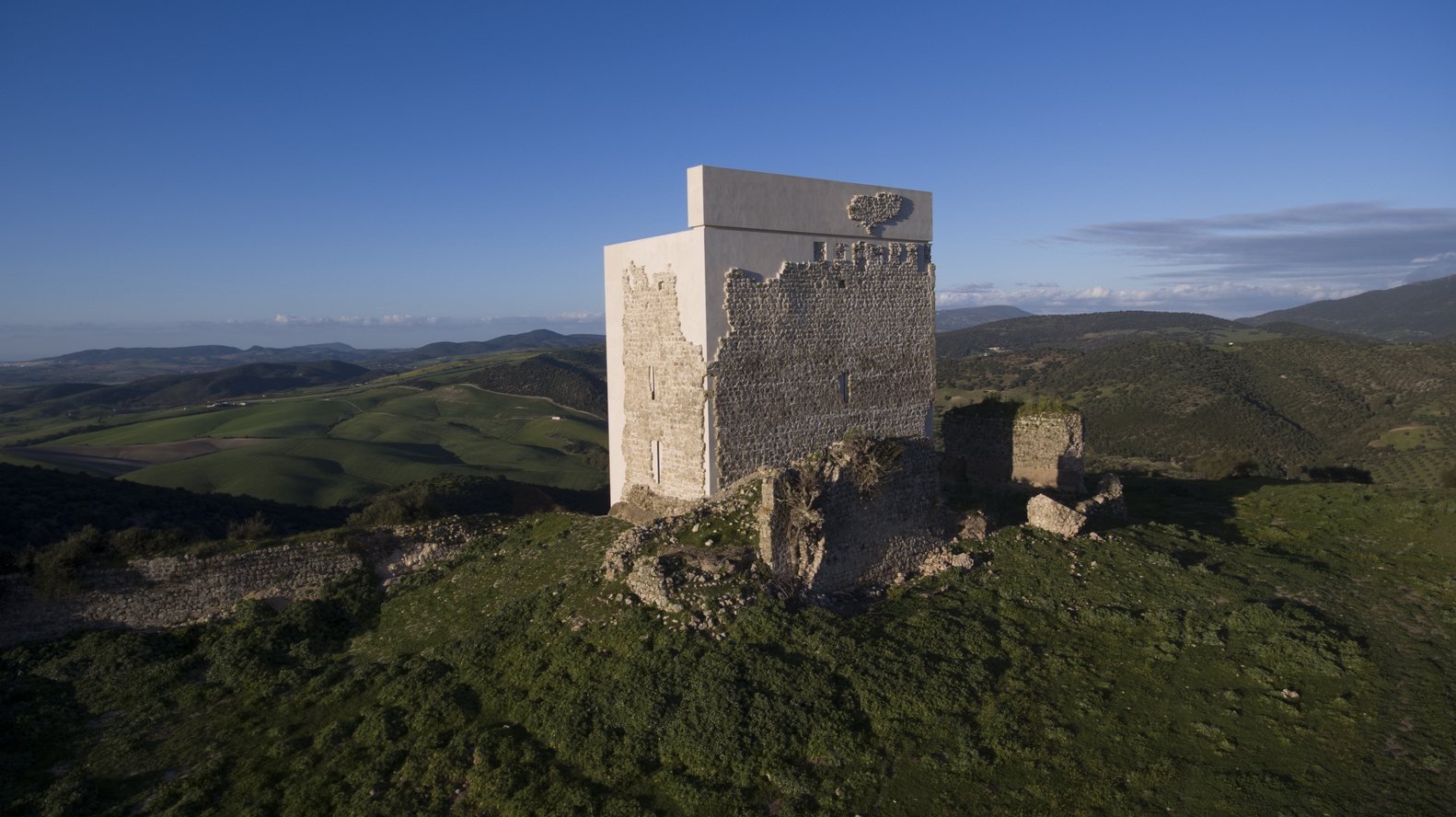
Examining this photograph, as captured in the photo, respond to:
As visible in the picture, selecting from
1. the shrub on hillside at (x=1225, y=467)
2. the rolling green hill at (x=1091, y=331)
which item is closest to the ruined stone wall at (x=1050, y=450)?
the shrub on hillside at (x=1225, y=467)

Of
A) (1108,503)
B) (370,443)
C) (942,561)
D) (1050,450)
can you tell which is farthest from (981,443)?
(370,443)

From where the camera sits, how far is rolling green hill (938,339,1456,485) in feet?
151

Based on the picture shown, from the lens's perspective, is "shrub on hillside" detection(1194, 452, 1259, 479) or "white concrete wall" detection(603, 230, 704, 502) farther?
"shrub on hillside" detection(1194, 452, 1259, 479)

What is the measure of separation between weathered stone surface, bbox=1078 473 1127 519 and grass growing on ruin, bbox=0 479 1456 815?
3239 mm

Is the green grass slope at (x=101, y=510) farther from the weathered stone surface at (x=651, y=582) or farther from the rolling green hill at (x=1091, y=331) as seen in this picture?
the rolling green hill at (x=1091, y=331)

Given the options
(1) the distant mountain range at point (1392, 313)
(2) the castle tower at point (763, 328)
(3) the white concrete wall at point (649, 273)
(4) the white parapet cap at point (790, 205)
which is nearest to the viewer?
(4) the white parapet cap at point (790, 205)

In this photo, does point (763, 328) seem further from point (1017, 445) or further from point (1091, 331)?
point (1091, 331)

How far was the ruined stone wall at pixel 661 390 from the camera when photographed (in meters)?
13.1

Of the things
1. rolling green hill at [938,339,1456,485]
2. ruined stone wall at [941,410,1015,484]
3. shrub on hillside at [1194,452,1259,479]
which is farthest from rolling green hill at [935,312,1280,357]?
ruined stone wall at [941,410,1015,484]

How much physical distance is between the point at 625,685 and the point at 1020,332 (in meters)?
133

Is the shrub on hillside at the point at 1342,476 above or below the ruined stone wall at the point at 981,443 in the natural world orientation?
below

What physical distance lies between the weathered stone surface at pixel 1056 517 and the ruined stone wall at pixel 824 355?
126 inches

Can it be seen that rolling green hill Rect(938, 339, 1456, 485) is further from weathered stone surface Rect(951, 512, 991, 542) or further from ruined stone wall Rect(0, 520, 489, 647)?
ruined stone wall Rect(0, 520, 489, 647)

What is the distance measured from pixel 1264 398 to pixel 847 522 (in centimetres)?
6463
